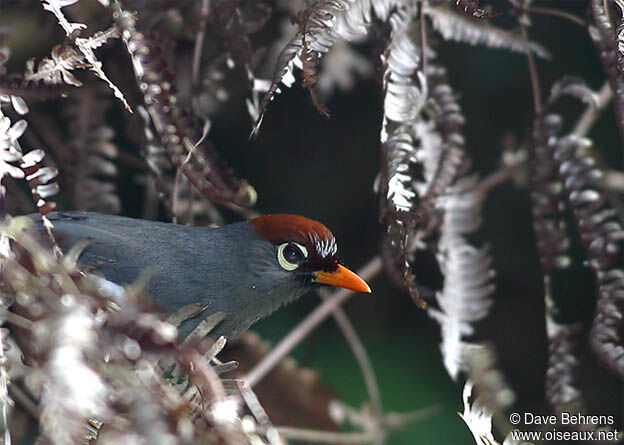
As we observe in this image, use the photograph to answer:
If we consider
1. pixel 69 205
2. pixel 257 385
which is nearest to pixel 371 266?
pixel 257 385

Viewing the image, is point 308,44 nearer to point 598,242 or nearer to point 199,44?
point 199,44

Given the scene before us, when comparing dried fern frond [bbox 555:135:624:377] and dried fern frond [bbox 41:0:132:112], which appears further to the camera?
dried fern frond [bbox 555:135:624:377]

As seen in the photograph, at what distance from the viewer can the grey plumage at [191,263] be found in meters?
2.00

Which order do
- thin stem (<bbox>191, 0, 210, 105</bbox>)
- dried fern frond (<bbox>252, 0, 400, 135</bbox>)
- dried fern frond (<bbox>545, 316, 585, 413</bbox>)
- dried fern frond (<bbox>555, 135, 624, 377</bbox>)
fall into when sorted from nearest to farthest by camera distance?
dried fern frond (<bbox>252, 0, 400, 135</bbox>), dried fern frond (<bbox>555, 135, 624, 377</bbox>), dried fern frond (<bbox>545, 316, 585, 413</bbox>), thin stem (<bbox>191, 0, 210, 105</bbox>)

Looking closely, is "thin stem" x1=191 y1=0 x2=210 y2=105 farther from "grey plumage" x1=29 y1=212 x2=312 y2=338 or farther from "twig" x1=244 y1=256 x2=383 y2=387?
"twig" x1=244 y1=256 x2=383 y2=387

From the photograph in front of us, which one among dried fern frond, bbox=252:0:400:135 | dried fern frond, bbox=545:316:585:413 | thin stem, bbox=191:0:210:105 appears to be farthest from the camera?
thin stem, bbox=191:0:210:105

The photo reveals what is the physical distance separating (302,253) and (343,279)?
0.15 m

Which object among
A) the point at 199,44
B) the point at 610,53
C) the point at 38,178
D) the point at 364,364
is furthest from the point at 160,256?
the point at 610,53

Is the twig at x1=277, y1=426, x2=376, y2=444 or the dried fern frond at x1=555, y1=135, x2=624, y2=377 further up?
the dried fern frond at x1=555, y1=135, x2=624, y2=377

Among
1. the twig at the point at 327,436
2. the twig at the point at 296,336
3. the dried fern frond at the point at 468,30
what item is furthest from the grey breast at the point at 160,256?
the dried fern frond at the point at 468,30

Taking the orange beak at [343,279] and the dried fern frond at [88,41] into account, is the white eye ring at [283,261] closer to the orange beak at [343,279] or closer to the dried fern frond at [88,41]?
the orange beak at [343,279]

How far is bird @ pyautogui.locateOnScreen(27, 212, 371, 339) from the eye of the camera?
2.00 m

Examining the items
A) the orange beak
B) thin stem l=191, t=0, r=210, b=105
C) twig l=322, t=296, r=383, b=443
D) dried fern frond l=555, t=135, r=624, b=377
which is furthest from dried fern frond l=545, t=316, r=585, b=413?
thin stem l=191, t=0, r=210, b=105

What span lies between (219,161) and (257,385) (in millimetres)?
1073
